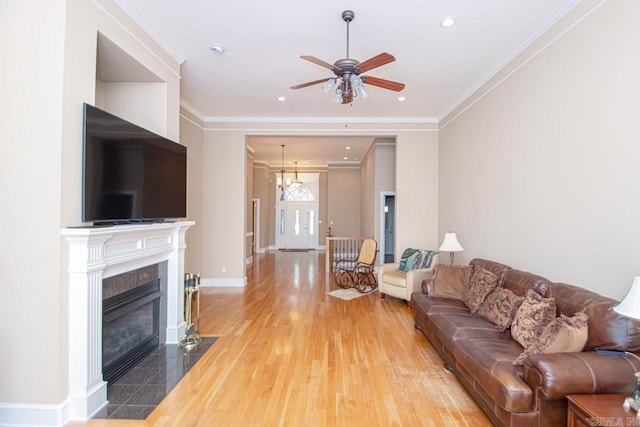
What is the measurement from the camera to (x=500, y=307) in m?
2.83

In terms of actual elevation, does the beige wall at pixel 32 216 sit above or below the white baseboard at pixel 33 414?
above

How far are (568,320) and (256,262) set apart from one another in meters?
8.17

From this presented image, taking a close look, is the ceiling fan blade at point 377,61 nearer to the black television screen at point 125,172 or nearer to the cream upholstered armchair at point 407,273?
the black television screen at point 125,172

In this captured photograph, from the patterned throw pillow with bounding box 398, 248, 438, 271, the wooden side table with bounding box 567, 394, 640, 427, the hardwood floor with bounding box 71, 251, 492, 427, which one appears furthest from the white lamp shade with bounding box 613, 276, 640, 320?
the patterned throw pillow with bounding box 398, 248, 438, 271

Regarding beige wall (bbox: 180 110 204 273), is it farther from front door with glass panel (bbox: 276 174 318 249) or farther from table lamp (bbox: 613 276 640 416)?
front door with glass panel (bbox: 276 174 318 249)

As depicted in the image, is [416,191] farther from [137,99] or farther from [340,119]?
[137,99]

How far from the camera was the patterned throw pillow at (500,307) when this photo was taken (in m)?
2.69

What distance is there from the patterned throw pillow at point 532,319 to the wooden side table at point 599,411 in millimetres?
538

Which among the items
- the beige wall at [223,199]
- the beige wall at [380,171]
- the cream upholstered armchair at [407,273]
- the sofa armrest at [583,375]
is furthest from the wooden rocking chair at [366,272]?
the sofa armrest at [583,375]

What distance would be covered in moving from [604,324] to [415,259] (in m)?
3.37

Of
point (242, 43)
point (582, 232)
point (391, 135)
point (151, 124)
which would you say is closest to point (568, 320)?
point (582, 232)

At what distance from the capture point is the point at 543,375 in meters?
1.77

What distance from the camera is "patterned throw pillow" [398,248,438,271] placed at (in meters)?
5.16

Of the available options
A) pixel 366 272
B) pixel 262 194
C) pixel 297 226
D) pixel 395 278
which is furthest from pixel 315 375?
pixel 297 226
